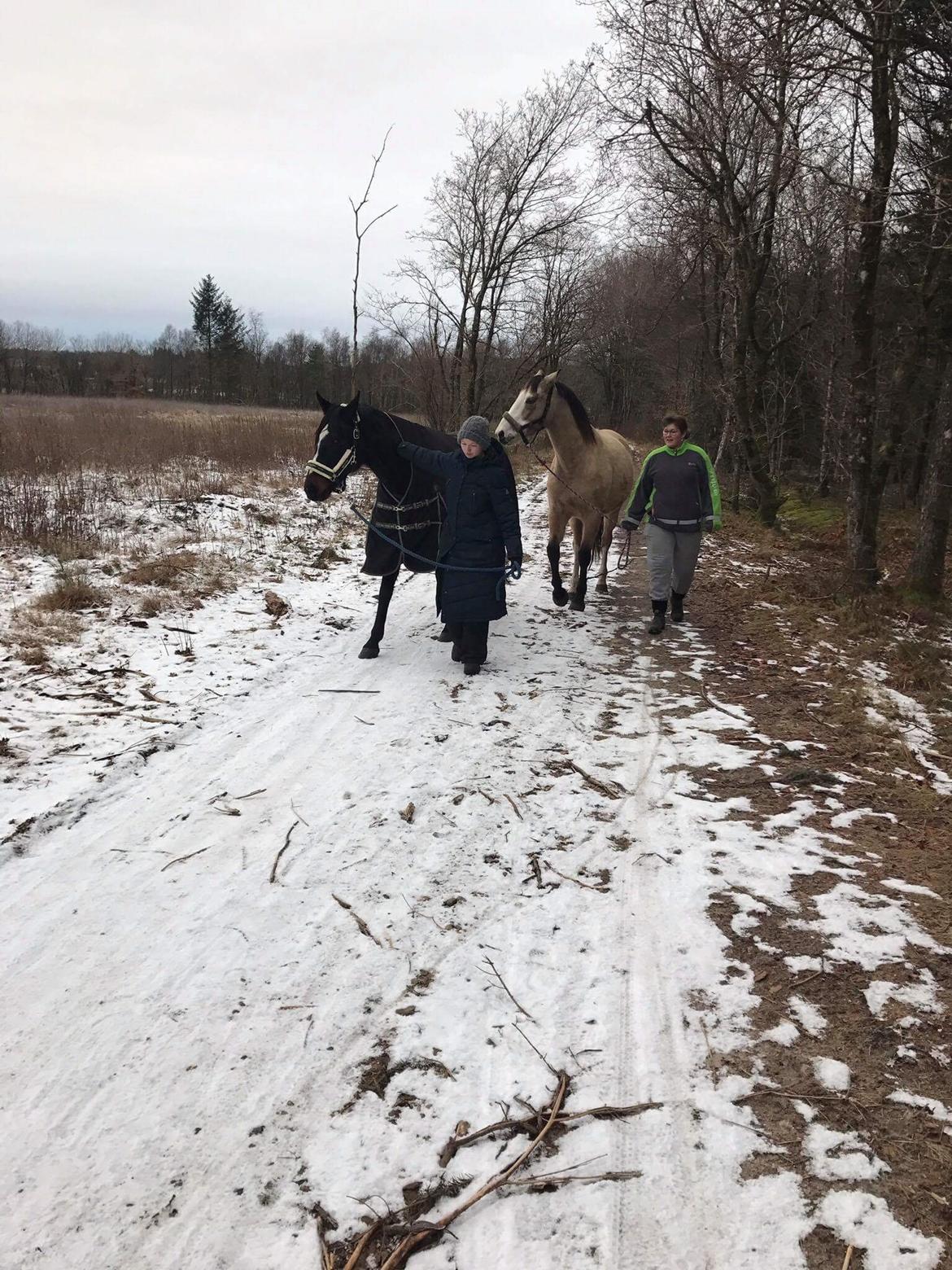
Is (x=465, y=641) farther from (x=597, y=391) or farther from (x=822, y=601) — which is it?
(x=597, y=391)

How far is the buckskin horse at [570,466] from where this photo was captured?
22.5ft

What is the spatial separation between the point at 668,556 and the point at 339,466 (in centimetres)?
345

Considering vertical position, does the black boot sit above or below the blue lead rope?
below

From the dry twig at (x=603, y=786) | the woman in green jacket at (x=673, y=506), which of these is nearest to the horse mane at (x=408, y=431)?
the woman in green jacket at (x=673, y=506)

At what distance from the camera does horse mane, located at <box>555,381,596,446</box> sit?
709 cm

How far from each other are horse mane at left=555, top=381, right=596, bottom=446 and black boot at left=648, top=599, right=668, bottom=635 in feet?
6.36

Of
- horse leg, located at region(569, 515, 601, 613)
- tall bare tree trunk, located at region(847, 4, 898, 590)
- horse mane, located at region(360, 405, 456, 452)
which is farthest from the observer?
horse leg, located at region(569, 515, 601, 613)

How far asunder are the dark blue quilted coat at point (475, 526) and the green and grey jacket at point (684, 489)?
1869mm

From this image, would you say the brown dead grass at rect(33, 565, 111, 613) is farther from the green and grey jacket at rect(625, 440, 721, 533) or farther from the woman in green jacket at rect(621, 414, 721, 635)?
the green and grey jacket at rect(625, 440, 721, 533)

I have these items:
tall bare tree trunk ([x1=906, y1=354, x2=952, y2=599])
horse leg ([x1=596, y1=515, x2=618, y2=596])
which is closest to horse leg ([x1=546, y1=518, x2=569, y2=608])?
horse leg ([x1=596, y1=515, x2=618, y2=596])

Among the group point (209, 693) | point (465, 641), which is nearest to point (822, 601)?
point (465, 641)

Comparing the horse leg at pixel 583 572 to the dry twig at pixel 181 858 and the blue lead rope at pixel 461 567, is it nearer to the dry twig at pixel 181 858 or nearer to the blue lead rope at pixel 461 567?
the blue lead rope at pixel 461 567

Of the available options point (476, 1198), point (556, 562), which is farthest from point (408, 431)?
point (476, 1198)

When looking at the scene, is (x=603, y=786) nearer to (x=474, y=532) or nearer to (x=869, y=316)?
(x=474, y=532)
